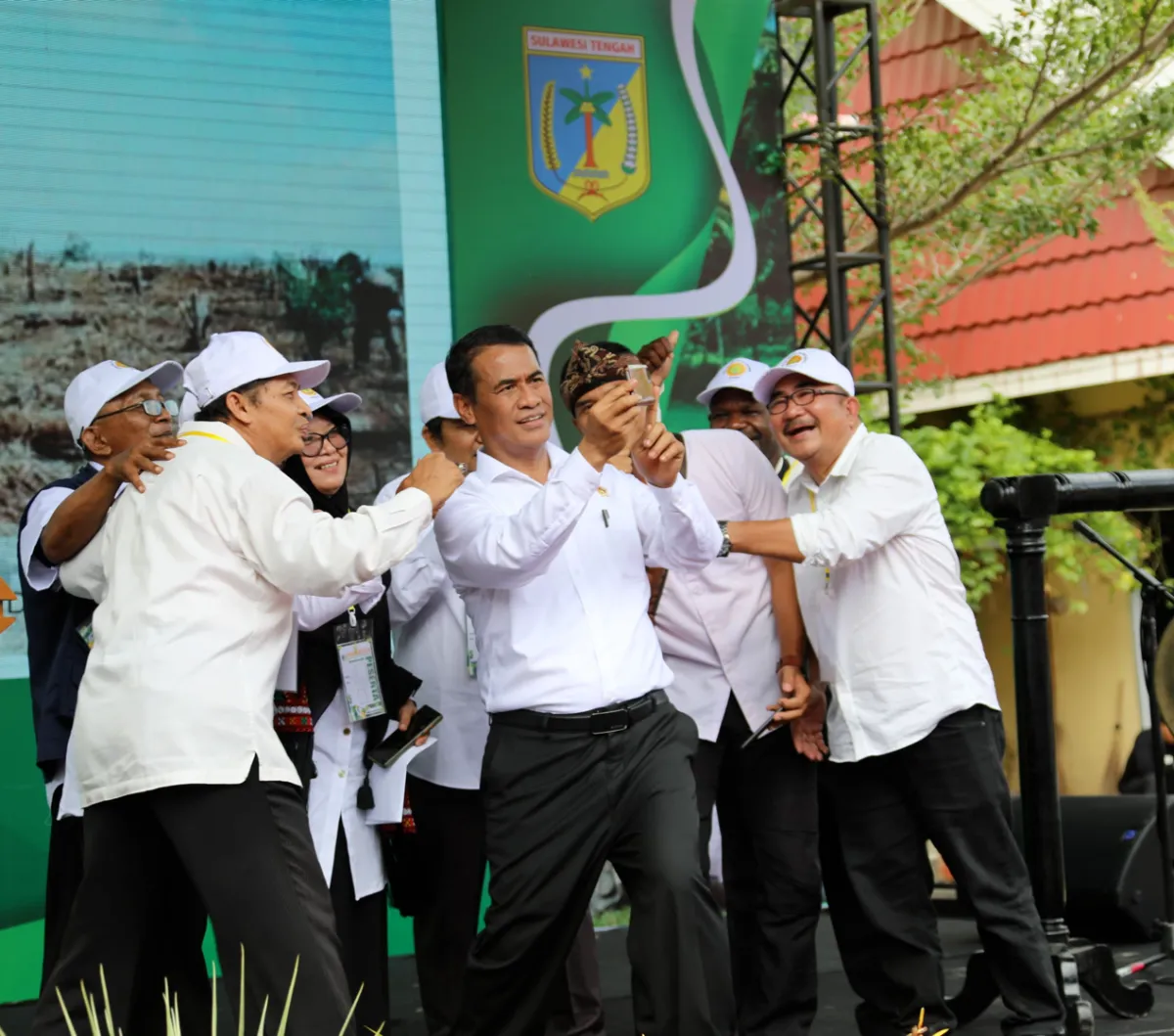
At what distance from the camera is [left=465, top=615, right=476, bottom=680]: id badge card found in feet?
15.0

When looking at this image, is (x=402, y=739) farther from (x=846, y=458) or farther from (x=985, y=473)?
(x=985, y=473)

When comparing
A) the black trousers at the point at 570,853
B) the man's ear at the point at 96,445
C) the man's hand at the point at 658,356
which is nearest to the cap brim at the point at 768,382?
the man's hand at the point at 658,356

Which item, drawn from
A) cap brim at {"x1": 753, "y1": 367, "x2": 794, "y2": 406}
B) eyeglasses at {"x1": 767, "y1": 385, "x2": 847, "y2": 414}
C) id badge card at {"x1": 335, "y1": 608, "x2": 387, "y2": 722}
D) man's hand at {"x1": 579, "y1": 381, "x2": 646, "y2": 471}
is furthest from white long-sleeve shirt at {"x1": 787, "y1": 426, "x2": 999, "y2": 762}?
id badge card at {"x1": 335, "y1": 608, "x2": 387, "y2": 722}

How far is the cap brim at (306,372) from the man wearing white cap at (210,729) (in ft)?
0.92

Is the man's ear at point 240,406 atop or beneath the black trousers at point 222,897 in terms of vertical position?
atop

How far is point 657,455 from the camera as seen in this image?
3.80 meters

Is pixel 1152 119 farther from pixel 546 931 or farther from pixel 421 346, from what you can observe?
pixel 546 931

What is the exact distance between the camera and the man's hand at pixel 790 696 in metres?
4.48

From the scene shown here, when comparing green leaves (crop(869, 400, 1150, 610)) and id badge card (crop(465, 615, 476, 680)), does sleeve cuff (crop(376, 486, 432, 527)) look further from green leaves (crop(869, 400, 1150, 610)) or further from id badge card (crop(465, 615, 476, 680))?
green leaves (crop(869, 400, 1150, 610))

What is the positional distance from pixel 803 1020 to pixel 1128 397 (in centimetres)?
684

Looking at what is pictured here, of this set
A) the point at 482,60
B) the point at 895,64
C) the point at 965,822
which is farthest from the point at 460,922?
the point at 895,64

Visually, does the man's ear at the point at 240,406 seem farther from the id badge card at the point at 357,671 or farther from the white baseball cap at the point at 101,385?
the id badge card at the point at 357,671

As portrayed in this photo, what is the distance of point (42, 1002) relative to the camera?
319cm

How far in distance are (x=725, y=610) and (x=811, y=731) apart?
419 millimetres
